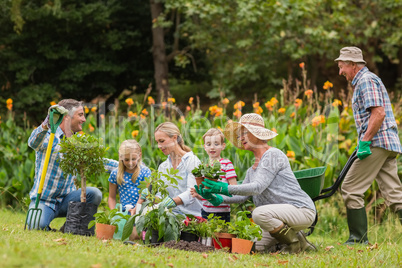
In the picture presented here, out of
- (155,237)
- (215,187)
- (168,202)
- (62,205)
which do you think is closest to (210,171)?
(215,187)

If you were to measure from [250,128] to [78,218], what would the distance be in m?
1.70

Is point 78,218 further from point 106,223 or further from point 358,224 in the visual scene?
point 358,224

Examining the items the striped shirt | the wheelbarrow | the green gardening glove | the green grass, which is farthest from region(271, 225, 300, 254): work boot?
the green gardening glove

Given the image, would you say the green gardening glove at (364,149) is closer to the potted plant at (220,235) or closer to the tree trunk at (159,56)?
the potted plant at (220,235)

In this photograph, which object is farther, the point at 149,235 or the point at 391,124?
the point at 391,124

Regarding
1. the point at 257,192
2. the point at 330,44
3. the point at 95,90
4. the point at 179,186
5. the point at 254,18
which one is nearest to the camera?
the point at 257,192

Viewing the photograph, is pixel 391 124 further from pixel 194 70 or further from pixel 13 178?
pixel 194 70

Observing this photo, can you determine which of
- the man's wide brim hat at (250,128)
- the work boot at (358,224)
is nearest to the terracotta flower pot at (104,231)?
the man's wide brim hat at (250,128)

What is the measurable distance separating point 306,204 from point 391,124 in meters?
1.34

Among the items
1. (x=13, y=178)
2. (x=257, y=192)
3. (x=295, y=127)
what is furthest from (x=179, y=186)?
(x=13, y=178)

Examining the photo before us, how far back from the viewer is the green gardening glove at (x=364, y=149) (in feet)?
14.4

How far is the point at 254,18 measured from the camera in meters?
10.9

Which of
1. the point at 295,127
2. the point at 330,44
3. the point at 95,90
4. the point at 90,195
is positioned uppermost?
the point at 330,44

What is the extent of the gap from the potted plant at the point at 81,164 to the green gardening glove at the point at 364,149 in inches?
93.3
